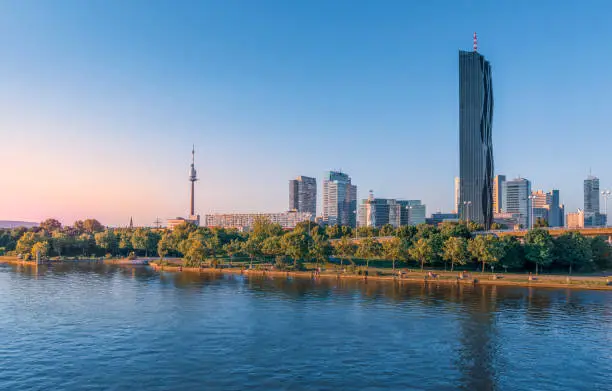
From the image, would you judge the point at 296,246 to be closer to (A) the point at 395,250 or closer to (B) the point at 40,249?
(A) the point at 395,250

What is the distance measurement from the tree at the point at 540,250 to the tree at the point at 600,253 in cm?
1473

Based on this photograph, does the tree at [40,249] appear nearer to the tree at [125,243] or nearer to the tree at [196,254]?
the tree at [125,243]

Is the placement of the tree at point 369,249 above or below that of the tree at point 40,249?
above

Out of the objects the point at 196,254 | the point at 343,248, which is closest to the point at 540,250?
the point at 343,248

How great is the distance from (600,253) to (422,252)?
146ft

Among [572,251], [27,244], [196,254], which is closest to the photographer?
[572,251]

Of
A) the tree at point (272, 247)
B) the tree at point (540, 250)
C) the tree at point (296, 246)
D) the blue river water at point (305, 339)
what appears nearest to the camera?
the blue river water at point (305, 339)

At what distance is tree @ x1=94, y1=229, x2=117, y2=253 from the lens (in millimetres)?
168375

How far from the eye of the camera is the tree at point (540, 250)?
335 ft

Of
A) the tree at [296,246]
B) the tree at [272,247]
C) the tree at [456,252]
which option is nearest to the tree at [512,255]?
the tree at [456,252]

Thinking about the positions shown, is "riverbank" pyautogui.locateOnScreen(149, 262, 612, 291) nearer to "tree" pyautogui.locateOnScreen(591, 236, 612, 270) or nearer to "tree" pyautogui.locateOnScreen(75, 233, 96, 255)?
"tree" pyautogui.locateOnScreen(591, 236, 612, 270)

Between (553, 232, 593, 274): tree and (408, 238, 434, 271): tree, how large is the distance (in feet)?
93.1

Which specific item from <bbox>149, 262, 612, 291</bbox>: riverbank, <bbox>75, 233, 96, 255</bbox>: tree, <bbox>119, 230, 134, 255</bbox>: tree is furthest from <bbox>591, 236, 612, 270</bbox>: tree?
<bbox>75, 233, 96, 255</bbox>: tree

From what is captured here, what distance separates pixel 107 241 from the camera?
558 ft
